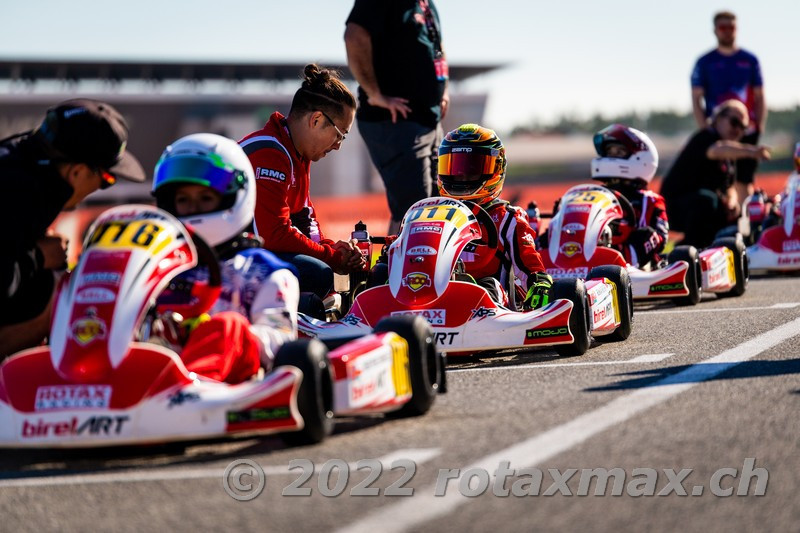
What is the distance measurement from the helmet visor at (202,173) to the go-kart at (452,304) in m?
1.57

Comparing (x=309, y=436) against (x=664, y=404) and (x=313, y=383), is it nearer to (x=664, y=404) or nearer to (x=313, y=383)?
(x=313, y=383)

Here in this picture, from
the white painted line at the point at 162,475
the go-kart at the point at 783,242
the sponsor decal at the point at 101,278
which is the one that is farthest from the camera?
the go-kart at the point at 783,242

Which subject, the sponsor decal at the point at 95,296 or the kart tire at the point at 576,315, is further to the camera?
the kart tire at the point at 576,315

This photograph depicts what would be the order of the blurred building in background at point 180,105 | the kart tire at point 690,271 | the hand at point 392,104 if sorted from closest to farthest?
the hand at point 392,104 < the kart tire at point 690,271 < the blurred building in background at point 180,105

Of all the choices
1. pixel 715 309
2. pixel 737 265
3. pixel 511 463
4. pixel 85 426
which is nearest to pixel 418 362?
pixel 511 463

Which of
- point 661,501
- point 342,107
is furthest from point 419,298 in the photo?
point 661,501

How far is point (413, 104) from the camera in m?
8.77

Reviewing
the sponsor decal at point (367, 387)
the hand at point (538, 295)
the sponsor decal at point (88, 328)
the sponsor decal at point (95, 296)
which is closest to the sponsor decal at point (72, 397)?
the sponsor decal at point (88, 328)

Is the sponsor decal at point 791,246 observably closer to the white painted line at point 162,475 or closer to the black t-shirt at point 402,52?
the black t-shirt at point 402,52

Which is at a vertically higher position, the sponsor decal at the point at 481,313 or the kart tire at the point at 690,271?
the sponsor decal at the point at 481,313

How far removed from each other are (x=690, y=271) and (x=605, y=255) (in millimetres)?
683

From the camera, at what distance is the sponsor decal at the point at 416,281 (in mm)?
6492

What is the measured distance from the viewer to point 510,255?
23.7 ft

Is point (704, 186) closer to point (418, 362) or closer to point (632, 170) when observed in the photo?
point (632, 170)
